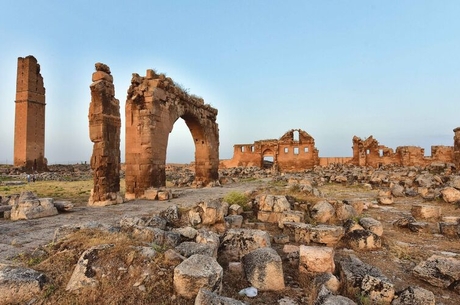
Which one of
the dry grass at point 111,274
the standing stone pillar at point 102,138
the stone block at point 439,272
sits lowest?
the stone block at point 439,272

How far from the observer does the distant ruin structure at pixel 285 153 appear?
91.5ft

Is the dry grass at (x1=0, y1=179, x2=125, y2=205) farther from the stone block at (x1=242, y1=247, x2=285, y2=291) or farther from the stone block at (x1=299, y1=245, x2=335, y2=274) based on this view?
the stone block at (x1=299, y1=245, x2=335, y2=274)

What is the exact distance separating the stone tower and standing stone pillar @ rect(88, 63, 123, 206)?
79.3ft

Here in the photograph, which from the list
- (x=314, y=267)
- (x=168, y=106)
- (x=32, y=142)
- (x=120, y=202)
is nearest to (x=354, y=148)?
(x=168, y=106)

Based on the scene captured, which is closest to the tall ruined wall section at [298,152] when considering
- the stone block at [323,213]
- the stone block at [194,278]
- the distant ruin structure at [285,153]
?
the distant ruin structure at [285,153]

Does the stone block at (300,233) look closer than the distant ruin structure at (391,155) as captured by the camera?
Yes

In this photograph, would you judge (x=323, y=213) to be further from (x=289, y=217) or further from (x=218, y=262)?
(x=218, y=262)

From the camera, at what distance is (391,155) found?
1109 inches

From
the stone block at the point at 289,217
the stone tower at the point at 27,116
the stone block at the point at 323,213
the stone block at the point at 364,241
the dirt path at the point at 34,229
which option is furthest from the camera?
the stone tower at the point at 27,116

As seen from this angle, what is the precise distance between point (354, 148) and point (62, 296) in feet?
98.8

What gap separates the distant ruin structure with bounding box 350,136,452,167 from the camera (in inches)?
1050

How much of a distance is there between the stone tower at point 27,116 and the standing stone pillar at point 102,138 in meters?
24.2

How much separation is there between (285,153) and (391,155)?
35.6ft

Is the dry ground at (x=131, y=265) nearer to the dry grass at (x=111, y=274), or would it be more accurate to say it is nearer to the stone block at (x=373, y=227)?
the dry grass at (x=111, y=274)
